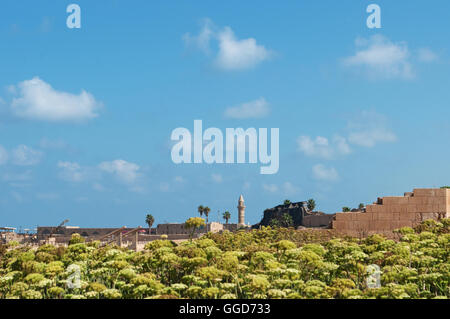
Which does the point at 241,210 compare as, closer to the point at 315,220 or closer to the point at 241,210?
the point at 241,210

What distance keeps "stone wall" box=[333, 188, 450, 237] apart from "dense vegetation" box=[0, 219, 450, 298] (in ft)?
40.9

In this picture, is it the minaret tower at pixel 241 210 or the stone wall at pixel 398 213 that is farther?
the minaret tower at pixel 241 210

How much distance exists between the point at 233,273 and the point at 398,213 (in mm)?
19579

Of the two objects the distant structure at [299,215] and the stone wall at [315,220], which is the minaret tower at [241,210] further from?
the stone wall at [315,220]

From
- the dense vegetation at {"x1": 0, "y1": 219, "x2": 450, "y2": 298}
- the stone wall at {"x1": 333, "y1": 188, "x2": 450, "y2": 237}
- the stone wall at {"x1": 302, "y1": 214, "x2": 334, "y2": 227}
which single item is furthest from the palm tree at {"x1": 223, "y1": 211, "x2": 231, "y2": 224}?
the dense vegetation at {"x1": 0, "y1": 219, "x2": 450, "y2": 298}

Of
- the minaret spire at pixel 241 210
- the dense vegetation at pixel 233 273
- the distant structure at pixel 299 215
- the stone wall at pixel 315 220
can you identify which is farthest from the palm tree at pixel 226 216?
the dense vegetation at pixel 233 273

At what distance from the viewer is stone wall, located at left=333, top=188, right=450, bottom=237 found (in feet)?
98.0

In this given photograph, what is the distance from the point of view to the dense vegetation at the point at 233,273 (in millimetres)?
11703

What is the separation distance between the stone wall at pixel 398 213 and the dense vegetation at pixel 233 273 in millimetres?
12476

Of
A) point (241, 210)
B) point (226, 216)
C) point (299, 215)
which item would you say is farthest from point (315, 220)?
point (226, 216)

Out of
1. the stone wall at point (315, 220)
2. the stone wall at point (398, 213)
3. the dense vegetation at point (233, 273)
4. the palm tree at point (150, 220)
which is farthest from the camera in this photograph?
the palm tree at point (150, 220)

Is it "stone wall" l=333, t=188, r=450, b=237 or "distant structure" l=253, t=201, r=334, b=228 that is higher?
"stone wall" l=333, t=188, r=450, b=237

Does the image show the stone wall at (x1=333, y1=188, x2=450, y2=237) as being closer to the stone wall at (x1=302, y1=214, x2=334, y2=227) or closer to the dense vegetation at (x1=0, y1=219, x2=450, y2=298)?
the dense vegetation at (x1=0, y1=219, x2=450, y2=298)
